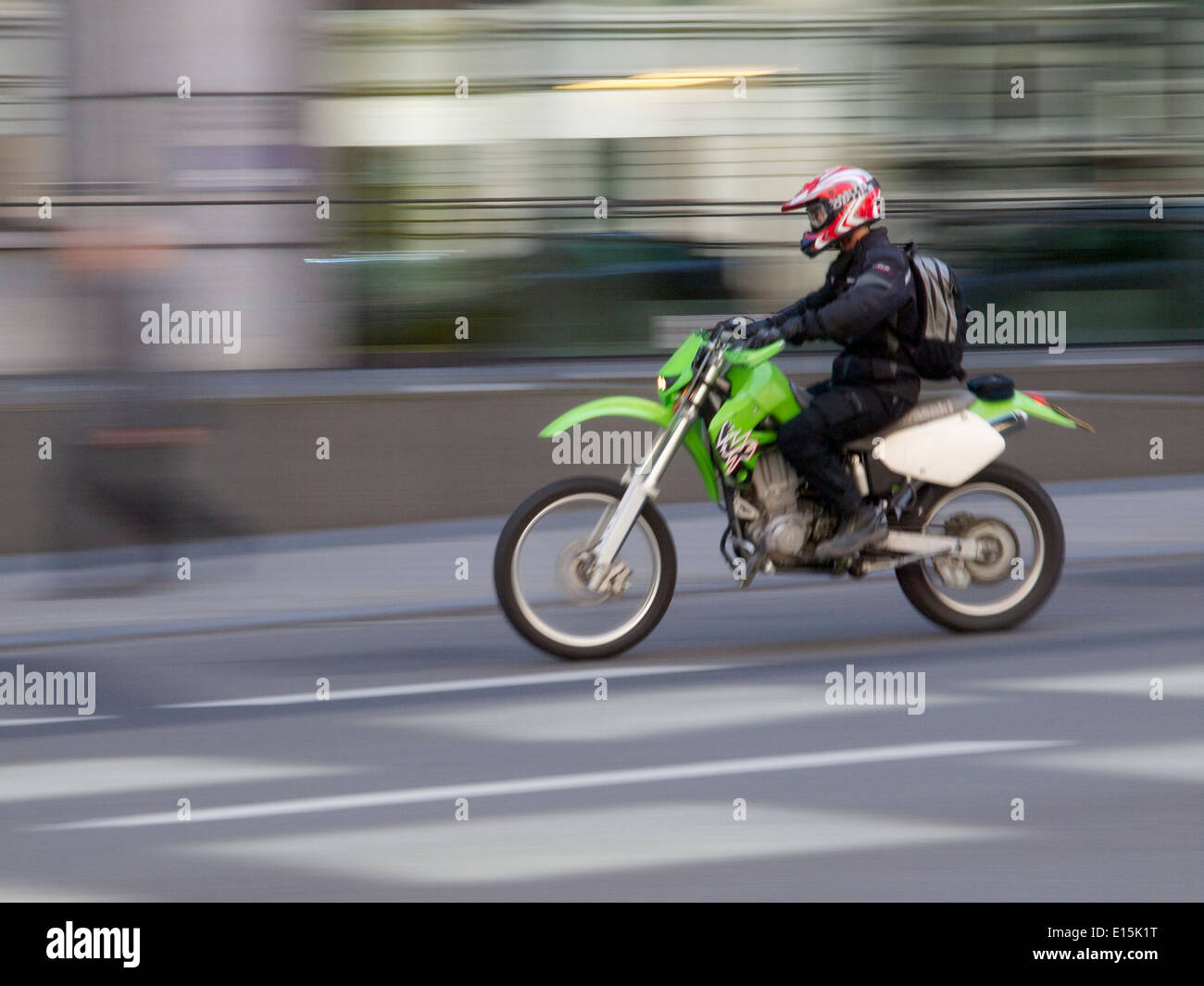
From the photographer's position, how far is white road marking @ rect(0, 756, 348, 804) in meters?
5.86

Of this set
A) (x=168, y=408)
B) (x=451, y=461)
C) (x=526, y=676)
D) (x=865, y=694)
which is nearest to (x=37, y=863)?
(x=526, y=676)

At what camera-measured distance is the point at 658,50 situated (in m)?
12.6

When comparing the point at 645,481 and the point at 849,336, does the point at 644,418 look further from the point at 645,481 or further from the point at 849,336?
the point at 849,336

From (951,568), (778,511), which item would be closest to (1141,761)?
(951,568)

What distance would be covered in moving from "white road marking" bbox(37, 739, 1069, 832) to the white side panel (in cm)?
159

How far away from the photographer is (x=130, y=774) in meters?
6.04

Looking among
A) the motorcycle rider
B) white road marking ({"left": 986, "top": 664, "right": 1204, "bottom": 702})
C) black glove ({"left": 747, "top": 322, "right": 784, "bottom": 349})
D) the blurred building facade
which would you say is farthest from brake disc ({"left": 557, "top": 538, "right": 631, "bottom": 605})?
the blurred building facade

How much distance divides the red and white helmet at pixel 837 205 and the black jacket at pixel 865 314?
92 millimetres

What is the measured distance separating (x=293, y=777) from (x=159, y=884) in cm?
109

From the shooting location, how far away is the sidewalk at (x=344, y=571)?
8.99m

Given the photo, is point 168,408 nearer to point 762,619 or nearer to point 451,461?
point 451,461

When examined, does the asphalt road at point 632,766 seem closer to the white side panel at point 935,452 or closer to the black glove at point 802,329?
the white side panel at point 935,452

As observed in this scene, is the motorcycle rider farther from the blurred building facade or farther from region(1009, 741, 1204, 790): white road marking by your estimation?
the blurred building facade

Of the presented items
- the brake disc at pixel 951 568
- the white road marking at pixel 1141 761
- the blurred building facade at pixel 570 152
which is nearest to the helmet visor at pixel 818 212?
the brake disc at pixel 951 568
